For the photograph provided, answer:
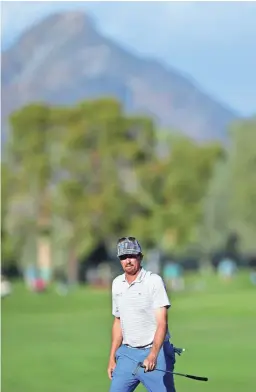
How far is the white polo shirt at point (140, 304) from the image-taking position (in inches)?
163

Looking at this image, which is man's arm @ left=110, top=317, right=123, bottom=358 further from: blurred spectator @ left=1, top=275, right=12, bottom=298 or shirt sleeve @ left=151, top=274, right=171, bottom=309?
blurred spectator @ left=1, top=275, right=12, bottom=298

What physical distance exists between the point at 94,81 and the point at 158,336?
15.3 m

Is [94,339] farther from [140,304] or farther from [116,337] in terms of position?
[140,304]

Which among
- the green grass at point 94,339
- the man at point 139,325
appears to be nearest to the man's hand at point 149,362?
the man at point 139,325

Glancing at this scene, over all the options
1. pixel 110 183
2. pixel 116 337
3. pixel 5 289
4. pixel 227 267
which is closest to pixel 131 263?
pixel 116 337

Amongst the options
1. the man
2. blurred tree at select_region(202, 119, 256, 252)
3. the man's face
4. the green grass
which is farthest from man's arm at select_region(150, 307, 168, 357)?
blurred tree at select_region(202, 119, 256, 252)

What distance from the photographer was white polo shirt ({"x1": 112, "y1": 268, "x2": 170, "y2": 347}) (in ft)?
13.5

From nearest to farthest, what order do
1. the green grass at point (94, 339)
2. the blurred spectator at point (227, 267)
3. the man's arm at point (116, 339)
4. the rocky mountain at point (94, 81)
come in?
the man's arm at point (116, 339), the green grass at point (94, 339), the rocky mountain at point (94, 81), the blurred spectator at point (227, 267)

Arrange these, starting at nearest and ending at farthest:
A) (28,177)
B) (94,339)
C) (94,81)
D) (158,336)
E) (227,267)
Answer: (158,336) < (94,339) < (94,81) < (28,177) < (227,267)

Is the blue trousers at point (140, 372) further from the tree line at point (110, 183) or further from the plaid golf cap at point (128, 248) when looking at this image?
the tree line at point (110, 183)

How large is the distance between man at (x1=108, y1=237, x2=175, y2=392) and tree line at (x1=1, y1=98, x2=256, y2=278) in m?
14.8

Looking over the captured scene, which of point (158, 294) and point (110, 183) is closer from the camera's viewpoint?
point (158, 294)

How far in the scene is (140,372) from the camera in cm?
421

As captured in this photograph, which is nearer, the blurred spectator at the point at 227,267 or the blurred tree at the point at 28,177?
the blurred tree at the point at 28,177
